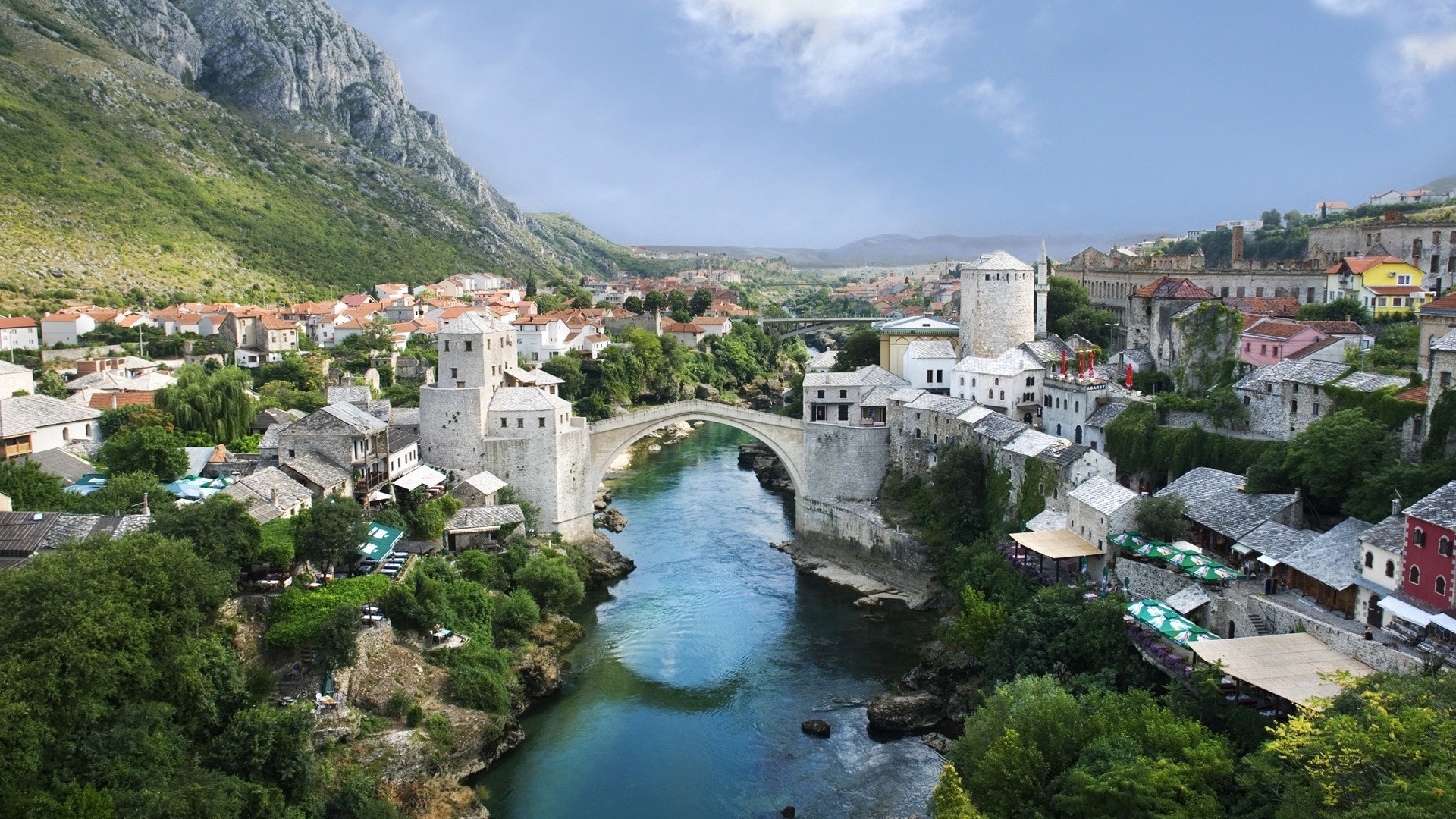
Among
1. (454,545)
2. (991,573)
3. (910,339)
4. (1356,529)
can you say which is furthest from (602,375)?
(1356,529)

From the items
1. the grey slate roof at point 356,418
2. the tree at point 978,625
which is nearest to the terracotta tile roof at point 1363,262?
the tree at point 978,625

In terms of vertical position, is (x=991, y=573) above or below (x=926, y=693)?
above

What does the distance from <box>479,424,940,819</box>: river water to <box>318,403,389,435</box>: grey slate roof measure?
7.37m

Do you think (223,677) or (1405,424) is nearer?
(223,677)

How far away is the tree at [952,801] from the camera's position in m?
15.3

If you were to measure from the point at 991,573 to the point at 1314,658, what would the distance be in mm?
9385

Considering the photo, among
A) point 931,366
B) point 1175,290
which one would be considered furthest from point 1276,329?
point 931,366

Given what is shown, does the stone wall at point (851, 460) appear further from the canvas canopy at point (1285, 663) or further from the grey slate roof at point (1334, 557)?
the canvas canopy at point (1285, 663)

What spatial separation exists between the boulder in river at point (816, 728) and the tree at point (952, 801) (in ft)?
20.3

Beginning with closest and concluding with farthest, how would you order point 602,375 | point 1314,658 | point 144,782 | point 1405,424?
point 144,782 < point 1314,658 < point 1405,424 < point 602,375

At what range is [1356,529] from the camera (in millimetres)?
19469

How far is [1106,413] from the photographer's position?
28797mm

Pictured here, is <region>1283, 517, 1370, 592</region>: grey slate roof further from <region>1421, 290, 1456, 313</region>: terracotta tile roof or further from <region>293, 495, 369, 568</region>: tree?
<region>293, 495, 369, 568</region>: tree

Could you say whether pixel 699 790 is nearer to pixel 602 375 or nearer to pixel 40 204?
pixel 602 375
